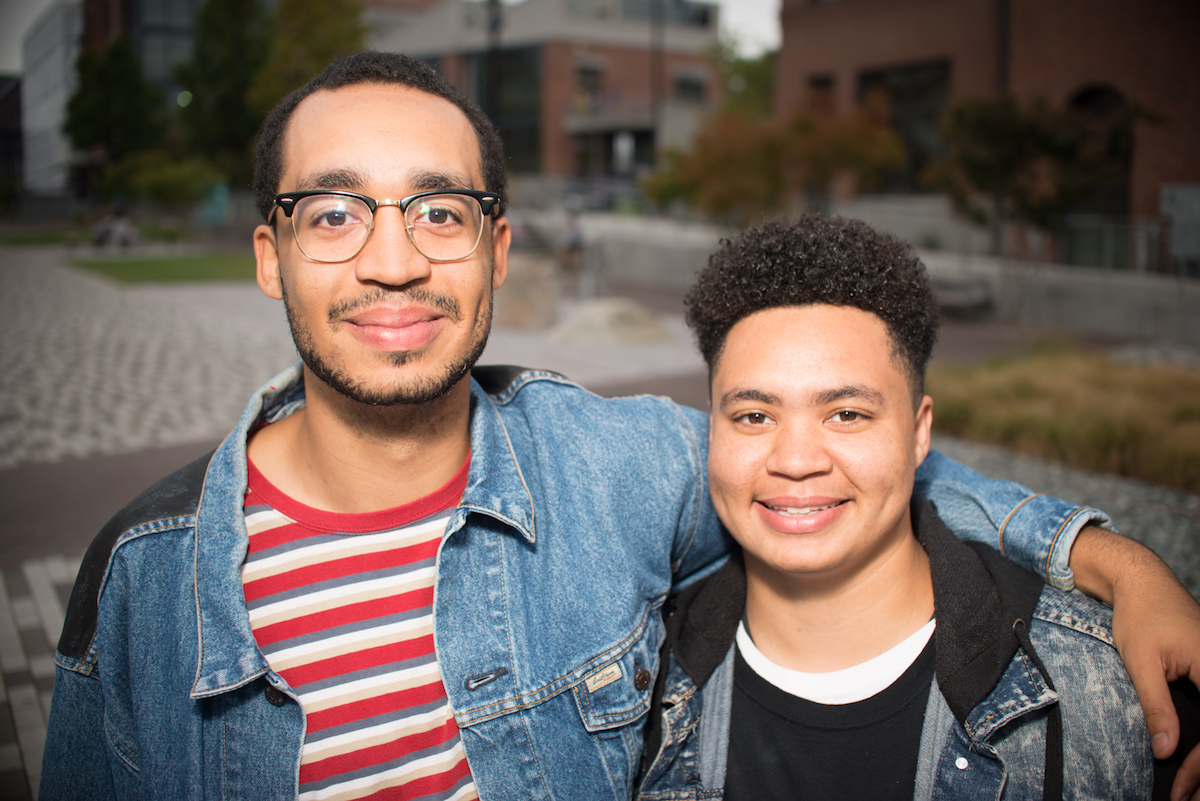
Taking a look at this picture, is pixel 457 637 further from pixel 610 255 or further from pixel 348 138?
pixel 610 255

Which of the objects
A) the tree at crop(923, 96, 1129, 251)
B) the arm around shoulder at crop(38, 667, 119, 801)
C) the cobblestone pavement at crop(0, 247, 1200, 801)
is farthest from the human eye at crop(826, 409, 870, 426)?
the tree at crop(923, 96, 1129, 251)

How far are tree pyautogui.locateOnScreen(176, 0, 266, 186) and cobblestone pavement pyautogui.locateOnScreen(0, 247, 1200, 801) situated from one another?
2522cm

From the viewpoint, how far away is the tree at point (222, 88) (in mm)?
39781

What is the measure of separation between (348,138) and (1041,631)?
71.4 inches

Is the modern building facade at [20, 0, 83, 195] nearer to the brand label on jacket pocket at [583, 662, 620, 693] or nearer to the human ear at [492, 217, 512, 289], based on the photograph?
the human ear at [492, 217, 512, 289]

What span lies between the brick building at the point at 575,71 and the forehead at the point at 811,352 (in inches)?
1706

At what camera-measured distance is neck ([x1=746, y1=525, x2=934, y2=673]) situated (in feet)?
6.17

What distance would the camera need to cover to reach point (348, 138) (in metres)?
1.84

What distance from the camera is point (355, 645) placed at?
5.79 feet

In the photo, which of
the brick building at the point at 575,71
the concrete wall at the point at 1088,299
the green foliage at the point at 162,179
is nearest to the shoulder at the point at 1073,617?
the concrete wall at the point at 1088,299

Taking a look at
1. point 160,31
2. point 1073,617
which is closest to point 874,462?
point 1073,617

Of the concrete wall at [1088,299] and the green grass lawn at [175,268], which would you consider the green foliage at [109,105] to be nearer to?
the green grass lawn at [175,268]

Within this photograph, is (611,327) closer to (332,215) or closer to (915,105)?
(332,215)

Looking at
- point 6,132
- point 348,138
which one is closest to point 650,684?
point 348,138
